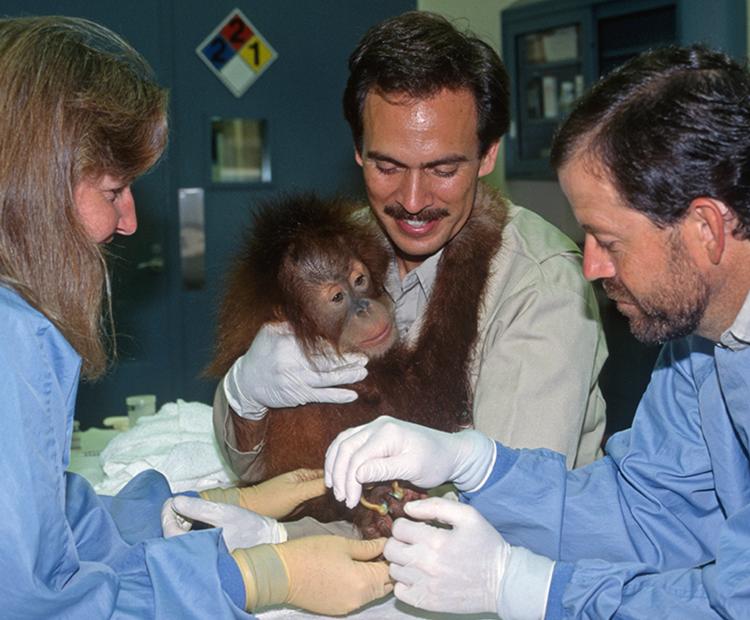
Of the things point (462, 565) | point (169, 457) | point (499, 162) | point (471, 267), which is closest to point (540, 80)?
point (499, 162)

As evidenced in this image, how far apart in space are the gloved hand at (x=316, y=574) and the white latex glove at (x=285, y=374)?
393 mm

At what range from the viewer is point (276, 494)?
70.2 inches

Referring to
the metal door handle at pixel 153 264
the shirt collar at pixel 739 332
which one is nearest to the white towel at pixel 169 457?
the shirt collar at pixel 739 332

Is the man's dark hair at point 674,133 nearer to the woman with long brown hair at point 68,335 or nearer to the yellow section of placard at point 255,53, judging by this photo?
the woman with long brown hair at point 68,335

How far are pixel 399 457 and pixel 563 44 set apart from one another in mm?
3188

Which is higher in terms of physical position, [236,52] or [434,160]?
[236,52]

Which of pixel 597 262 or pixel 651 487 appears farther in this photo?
pixel 651 487

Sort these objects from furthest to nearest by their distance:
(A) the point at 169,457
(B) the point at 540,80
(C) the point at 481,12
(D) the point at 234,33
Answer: (C) the point at 481,12 → (B) the point at 540,80 → (D) the point at 234,33 → (A) the point at 169,457

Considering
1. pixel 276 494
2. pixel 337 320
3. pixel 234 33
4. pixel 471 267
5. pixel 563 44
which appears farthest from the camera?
pixel 563 44

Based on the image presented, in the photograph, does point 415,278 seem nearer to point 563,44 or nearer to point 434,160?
point 434,160

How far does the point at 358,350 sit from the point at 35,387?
85cm

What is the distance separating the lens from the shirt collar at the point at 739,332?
1.30 meters

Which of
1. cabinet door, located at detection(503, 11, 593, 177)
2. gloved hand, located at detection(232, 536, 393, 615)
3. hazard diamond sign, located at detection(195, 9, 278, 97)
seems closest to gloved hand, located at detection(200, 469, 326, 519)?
gloved hand, located at detection(232, 536, 393, 615)

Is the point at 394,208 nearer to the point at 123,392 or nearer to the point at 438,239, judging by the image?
the point at 438,239
